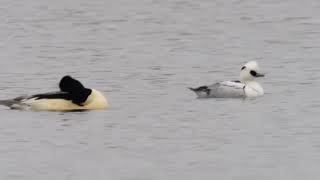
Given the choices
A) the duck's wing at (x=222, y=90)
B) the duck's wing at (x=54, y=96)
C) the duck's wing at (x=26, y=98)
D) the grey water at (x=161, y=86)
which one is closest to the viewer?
the grey water at (x=161, y=86)

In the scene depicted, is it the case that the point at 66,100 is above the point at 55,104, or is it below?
above

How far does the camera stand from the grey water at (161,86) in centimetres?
2048

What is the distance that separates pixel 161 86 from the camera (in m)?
29.3

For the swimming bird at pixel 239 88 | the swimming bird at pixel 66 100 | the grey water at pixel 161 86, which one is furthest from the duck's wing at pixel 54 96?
the swimming bird at pixel 239 88

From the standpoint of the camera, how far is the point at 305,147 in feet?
70.2

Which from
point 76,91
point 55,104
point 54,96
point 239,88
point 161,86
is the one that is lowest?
point 55,104

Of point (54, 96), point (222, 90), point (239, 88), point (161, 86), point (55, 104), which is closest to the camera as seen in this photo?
point (55, 104)

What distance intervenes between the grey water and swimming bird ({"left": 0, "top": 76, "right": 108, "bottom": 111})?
256 millimetres

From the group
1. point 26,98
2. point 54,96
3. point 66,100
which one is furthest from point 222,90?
point 26,98

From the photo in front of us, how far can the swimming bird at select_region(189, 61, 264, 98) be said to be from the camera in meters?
27.7

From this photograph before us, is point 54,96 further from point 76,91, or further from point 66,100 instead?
point 76,91

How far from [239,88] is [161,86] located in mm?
1793

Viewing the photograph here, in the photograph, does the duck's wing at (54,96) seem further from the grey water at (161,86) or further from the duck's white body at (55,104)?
the grey water at (161,86)

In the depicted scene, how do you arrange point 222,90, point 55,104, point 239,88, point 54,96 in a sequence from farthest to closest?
1. point 239,88
2. point 222,90
3. point 54,96
4. point 55,104
